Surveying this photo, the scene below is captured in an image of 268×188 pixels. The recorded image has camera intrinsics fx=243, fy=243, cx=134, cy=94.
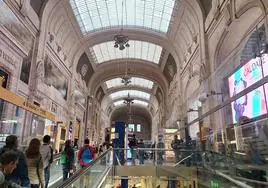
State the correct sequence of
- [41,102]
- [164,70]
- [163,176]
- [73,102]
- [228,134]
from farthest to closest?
1. [164,70]
2. [73,102]
3. [41,102]
4. [163,176]
5. [228,134]

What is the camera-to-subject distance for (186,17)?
1334cm

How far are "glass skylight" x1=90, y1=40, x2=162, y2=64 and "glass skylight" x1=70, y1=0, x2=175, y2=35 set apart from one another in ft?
8.97

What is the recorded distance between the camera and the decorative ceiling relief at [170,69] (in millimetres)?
18844

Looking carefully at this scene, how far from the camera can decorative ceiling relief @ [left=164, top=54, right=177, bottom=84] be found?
18.8m

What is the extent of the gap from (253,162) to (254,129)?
49 centimetres

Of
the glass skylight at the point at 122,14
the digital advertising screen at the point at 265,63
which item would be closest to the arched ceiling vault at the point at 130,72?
the glass skylight at the point at 122,14

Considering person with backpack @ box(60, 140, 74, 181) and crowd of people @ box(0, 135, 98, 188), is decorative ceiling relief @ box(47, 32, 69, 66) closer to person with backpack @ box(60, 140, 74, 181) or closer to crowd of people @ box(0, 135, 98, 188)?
person with backpack @ box(60, 140, 74, 181)

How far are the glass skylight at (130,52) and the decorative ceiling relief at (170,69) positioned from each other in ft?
4.01

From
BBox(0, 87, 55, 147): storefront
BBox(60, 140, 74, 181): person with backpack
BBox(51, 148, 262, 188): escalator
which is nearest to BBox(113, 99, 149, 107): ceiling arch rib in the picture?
BBox(51, 148, 262, 188): escalator

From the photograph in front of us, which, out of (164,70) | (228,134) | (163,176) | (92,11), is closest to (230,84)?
(228,134)

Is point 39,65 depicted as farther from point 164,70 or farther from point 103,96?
point 103,96

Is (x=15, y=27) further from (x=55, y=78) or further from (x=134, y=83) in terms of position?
(x=134, y=83)

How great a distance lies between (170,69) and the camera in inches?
791

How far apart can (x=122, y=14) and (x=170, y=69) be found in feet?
20.5
